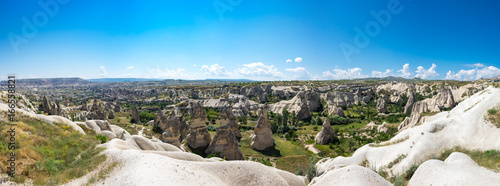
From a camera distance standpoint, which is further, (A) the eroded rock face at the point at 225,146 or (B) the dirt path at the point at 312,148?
(B) the dirt path at the point at 312,148

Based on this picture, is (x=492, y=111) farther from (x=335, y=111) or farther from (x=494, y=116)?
(x=335, y=111)

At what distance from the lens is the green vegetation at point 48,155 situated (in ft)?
29.0

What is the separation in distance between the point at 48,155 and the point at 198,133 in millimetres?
20409

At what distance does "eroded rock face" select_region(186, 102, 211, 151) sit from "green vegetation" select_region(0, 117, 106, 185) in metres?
17.1

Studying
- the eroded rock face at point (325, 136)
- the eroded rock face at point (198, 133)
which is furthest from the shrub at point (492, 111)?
the eroded rock face at point (198, 133)

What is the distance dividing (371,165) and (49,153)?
22.0 meters

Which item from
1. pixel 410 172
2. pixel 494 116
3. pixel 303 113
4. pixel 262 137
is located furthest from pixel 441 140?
pixel 303 113

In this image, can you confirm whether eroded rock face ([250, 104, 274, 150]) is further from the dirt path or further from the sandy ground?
the sandy ground

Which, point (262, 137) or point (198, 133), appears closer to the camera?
point (198, 133)

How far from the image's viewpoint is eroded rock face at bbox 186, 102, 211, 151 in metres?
30.3

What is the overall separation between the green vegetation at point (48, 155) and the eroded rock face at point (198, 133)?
1713 cm

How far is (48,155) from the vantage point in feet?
34.4

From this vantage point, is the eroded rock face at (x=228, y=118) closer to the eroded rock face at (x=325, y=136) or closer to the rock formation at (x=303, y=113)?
the eroded rock face at (x=325, y=136)

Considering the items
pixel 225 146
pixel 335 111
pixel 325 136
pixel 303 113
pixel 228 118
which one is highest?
pixel 228 118
